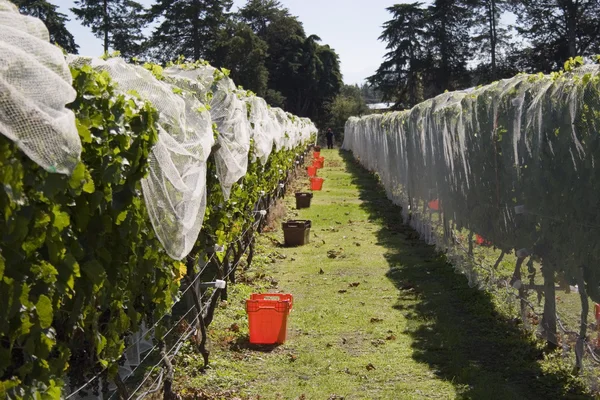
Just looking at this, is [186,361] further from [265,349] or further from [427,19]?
[427,19]

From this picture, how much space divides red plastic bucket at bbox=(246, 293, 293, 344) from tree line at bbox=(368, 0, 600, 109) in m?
44.8

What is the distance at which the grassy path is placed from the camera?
18.7ft

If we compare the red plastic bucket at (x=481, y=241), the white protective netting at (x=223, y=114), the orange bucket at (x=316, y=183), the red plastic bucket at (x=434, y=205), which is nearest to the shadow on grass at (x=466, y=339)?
the red plastic bucket at (x=481, y=241)

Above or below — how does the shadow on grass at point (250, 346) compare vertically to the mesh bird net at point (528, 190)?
below

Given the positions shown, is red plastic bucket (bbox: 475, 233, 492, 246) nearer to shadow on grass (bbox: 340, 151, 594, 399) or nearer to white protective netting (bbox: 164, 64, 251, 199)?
Result: shadow on grass (bbox: 340, 151, 594, 399)

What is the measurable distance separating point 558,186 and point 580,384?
5.07 feet

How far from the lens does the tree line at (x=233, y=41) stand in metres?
50.1

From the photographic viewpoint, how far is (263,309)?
21.6ft

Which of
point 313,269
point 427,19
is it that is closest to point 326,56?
point 427,19

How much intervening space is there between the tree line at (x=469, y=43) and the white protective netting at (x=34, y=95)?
48.3 meters

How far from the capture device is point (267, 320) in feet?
21.8

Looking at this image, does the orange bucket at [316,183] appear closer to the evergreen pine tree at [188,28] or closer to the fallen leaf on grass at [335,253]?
the fallen leaf on grass at [335,253]

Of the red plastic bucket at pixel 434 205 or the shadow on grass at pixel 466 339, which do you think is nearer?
the shadow on grass at pixel 466 339

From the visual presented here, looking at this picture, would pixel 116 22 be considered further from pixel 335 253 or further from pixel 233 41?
pixel 335 253
